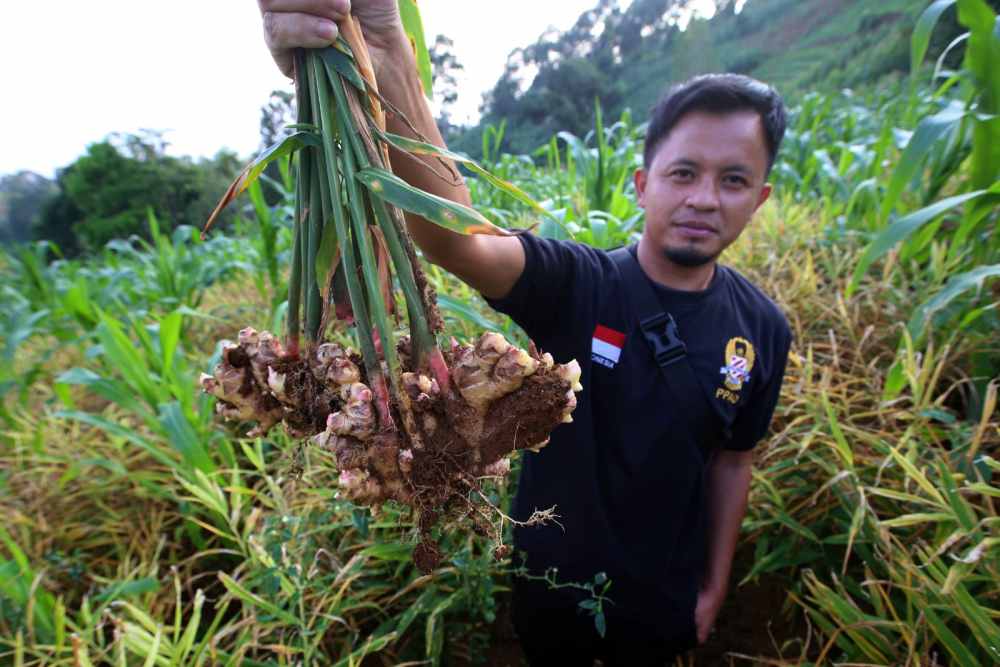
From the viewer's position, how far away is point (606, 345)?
1.07m

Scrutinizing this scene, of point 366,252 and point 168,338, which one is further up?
point 366,252

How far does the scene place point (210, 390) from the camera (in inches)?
23.7

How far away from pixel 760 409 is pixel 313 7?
1.19m

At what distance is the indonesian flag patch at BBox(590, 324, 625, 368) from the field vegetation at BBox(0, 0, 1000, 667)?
26cm

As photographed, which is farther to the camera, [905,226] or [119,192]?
[119,192]

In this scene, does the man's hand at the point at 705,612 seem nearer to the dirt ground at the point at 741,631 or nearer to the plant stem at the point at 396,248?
the dirt ground at the point at 741,631

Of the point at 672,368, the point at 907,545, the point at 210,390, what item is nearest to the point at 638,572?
the point at 672,368

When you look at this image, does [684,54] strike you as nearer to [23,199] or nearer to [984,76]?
[984,76]

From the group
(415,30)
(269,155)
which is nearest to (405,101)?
(415,30)

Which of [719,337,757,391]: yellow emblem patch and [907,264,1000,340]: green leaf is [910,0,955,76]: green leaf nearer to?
[907,264,1000,340]: green leaf

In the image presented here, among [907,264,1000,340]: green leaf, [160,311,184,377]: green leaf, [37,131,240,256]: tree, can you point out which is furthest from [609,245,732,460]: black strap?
[37,131,240,256]: tree

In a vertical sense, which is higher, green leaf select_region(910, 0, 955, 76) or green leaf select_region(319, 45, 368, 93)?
green leaf select_region(910, 0, 955, 76)

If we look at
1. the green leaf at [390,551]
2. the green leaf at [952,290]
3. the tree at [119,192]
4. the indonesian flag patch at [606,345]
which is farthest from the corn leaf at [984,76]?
the tree at [119,192]

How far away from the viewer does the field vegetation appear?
99cm
